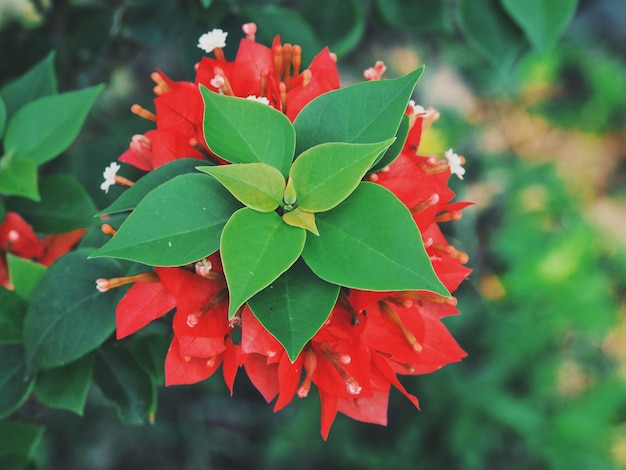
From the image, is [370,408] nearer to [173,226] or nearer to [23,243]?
[173,226]

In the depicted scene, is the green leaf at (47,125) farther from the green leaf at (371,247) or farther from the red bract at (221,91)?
the green leaf at (371,247)

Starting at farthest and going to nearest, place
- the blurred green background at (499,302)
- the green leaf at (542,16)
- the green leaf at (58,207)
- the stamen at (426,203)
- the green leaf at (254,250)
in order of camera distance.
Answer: the blurred green background at (499,302) < the green leaf at (542,16) < the green leaf at (58,207) < the stamen at (426,203) < the green leaf at (254,250)

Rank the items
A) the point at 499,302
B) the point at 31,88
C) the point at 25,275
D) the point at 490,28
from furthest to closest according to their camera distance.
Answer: the point at 499,302 < the point at 490,28 < the point at 31,88 < the point at 25,275

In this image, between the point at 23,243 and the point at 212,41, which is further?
the point at 23,243

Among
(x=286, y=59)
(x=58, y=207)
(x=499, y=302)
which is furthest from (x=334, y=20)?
(x=499, y=302)

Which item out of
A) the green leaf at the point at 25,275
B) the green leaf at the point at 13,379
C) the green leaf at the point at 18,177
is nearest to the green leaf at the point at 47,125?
the green leaf at the point at 18,177

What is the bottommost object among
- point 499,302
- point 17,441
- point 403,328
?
point 499,302

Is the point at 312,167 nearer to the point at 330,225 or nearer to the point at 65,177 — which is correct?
the point at 330,225

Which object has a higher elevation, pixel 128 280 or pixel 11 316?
pixel 128 280
